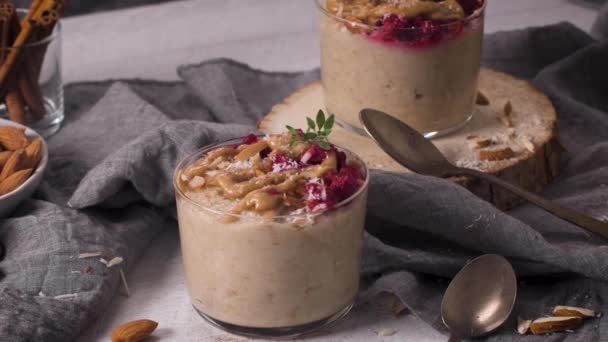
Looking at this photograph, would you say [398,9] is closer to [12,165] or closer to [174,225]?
[174,225]

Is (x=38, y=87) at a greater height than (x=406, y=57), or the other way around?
(x=406, y=57)

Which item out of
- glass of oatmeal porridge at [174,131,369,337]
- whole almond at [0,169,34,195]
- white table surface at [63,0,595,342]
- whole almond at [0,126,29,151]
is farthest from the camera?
white table surface at [63,0,595,342]

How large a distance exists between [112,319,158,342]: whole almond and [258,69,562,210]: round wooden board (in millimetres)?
624

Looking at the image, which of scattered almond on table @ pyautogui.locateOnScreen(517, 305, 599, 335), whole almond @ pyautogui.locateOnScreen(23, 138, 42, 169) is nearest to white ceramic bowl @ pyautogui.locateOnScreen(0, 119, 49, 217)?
→ whole almond @ pyautogui.locateOnScreen(23, 138, 42, 169)

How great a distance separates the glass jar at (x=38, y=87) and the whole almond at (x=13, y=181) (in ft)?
1.56

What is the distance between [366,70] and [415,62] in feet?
0.37

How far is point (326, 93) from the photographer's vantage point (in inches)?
90.9

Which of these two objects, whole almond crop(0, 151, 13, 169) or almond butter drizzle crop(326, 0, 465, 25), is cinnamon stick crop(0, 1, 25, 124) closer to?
whole almond crop(0, 151, 13, 169)

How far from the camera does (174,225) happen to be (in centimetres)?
218

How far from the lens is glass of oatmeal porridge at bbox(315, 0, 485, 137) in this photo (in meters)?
2.06

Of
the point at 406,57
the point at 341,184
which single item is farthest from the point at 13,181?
the point at 406,57

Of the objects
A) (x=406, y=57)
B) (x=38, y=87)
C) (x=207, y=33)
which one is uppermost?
(x=406, y=57)

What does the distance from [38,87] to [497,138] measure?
47.4 inches

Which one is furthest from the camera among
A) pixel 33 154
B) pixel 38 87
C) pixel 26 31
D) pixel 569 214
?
pixel 38 87
